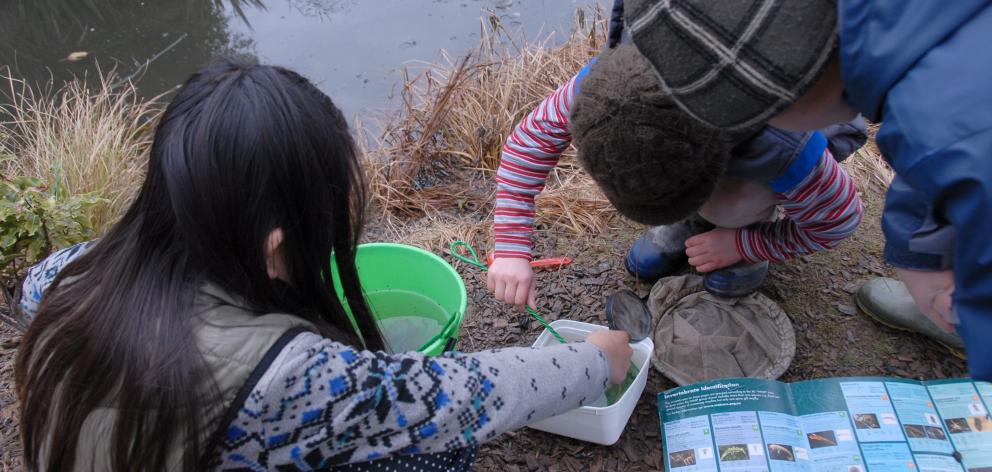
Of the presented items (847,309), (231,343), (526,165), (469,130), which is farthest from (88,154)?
(847,309)

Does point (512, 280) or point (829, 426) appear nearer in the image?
point (829, 426)

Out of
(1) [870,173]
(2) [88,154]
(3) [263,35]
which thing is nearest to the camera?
(1) [870,173]

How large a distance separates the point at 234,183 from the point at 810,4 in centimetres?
78

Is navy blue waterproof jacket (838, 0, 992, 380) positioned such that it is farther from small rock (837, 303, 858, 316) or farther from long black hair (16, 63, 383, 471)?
small rock (837, 303, 858, 316)

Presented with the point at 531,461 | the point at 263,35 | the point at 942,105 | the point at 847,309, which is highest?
the point at 942,105

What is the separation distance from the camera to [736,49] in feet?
2.61

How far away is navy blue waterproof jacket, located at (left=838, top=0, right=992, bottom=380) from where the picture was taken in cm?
66

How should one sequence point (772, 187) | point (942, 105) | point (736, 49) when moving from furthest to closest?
point (772, 187) < point (736, 49) < point (942, 105)

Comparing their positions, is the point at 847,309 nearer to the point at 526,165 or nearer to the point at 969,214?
the point at 526,165

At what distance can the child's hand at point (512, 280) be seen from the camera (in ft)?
5.19

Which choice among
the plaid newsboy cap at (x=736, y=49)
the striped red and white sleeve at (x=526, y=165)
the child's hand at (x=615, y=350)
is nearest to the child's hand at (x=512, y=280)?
the striped red and white sleeve at (x=526, y=165)

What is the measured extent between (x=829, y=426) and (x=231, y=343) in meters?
1.22

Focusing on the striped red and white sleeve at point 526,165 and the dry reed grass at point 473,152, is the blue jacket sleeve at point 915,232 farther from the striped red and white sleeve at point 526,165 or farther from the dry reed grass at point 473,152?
the dry reed grass at point 473,152

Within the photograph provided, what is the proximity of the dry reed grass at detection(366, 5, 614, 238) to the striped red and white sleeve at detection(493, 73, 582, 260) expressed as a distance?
611 mm
